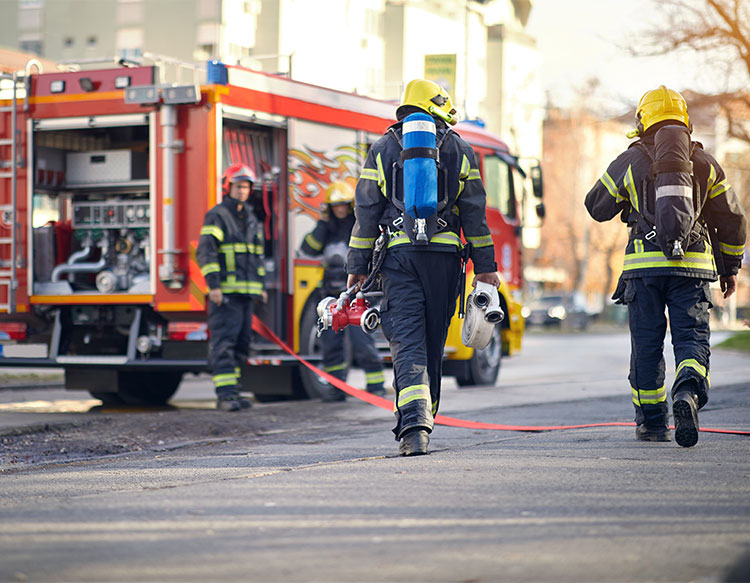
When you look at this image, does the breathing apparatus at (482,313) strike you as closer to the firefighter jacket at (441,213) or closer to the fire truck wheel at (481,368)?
the firefighter jacket at (441,213)

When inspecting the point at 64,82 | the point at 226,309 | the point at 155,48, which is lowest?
the point at 226,309

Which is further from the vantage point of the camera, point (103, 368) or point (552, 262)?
point (552, 262)

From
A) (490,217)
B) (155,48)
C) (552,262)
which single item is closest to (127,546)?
(490,217)

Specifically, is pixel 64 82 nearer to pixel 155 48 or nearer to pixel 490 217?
pixel 490 217

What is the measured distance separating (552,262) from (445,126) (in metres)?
55.0

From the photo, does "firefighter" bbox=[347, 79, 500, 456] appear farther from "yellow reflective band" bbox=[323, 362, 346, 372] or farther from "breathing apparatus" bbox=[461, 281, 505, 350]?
"yellow reflective band" bbox=[323, 362, 346, 372]

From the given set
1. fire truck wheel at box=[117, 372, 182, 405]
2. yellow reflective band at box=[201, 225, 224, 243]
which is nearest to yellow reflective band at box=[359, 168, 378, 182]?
yellow reflective band at box=[201, 225, 224, 243]

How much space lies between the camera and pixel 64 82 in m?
10.7

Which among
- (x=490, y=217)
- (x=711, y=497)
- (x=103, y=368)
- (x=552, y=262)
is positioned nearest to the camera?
(x=711, y=497)

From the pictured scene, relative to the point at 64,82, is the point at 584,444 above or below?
below

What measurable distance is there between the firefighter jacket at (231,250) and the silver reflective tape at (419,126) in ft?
12.9

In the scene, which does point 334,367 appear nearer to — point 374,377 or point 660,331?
point 374,377

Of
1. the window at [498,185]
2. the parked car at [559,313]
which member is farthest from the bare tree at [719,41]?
the parked car at [559,313]

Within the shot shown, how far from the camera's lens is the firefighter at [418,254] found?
6.22m
